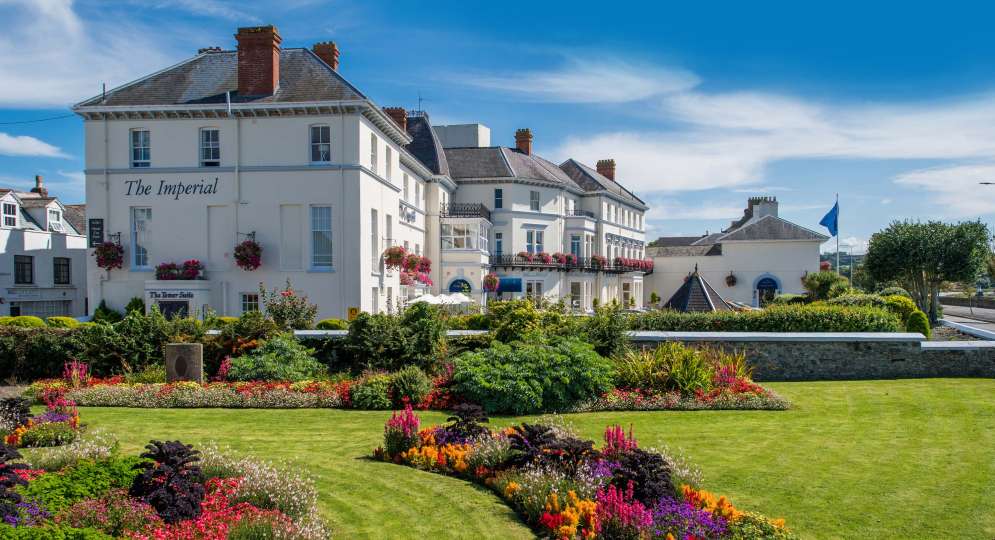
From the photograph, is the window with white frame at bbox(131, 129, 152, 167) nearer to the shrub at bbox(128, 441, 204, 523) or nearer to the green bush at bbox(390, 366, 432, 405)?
the green bush at bbox(390, 366, 432, 405)

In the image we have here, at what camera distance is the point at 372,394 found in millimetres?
14969

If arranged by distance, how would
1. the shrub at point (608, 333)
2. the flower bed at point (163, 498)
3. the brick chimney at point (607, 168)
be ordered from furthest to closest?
the brick chimney at point (607, 168) < the shrub at point (608, 333) < the flower bed at point (163, 498)

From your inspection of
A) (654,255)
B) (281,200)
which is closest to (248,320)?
(281,200)

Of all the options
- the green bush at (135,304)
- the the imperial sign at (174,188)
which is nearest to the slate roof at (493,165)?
the the imperial sign at (174,188)

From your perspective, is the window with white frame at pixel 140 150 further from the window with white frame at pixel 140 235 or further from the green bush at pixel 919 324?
the green bush at pixel 919 324

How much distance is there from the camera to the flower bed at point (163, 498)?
687cm

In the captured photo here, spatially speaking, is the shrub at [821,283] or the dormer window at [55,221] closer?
the dormer window at [55,221]

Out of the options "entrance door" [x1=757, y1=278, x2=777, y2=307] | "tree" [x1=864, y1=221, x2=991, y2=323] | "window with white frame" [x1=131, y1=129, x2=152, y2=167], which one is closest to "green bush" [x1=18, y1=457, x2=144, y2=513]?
"window with white frame" [x1=131, y1=129, x2=152, y2=167]

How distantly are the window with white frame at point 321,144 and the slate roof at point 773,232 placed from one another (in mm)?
39305

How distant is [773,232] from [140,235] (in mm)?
46307

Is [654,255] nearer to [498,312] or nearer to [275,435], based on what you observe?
[498,312]

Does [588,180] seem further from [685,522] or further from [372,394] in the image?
[685,522]

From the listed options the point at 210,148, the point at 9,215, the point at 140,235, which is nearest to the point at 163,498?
the point at 210,148

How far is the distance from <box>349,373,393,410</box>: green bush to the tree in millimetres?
36875
